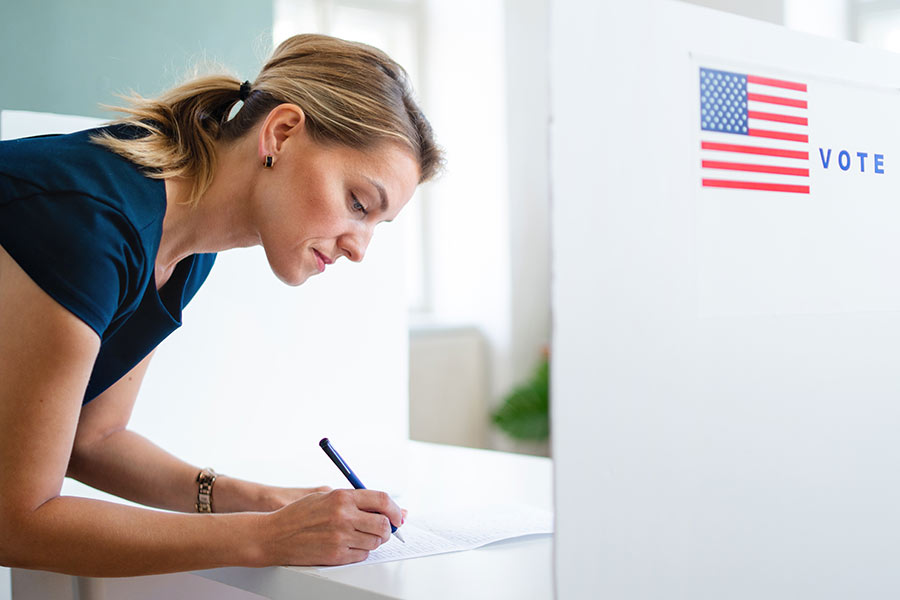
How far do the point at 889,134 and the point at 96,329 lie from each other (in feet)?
2.44

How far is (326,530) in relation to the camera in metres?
0.91

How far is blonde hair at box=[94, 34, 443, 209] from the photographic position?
3.45 feet

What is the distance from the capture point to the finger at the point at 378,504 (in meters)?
0.94

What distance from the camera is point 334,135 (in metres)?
1.05

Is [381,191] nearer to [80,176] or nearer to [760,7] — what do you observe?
[80,176]

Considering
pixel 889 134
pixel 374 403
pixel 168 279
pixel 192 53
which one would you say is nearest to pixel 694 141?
pixel 889 134

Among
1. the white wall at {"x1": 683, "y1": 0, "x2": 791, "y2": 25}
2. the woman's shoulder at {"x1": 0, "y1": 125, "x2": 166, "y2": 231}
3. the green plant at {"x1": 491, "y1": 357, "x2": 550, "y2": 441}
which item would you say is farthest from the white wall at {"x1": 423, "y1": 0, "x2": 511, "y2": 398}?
the woman's shoulder at {"x1": 0, "y1": 125, "x2": 166, "y2": 231}

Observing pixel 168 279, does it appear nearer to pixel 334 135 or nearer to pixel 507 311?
pixel 334 135

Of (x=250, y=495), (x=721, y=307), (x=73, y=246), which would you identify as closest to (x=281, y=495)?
(x=250, y=495)

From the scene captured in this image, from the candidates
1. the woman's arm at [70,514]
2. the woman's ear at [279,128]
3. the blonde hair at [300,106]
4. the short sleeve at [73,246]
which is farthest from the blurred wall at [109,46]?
the woman's arm at [70,514]

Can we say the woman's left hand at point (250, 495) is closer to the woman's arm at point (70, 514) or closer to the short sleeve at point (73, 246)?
the woman's arm at point (70, 514)

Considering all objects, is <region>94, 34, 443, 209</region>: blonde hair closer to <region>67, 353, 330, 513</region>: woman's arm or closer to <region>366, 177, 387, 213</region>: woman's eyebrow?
<region>366, 177, 387, 213</region>: woman's eyebrow

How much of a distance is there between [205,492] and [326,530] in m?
0.33

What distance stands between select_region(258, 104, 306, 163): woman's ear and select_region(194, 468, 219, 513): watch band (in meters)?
0.42
